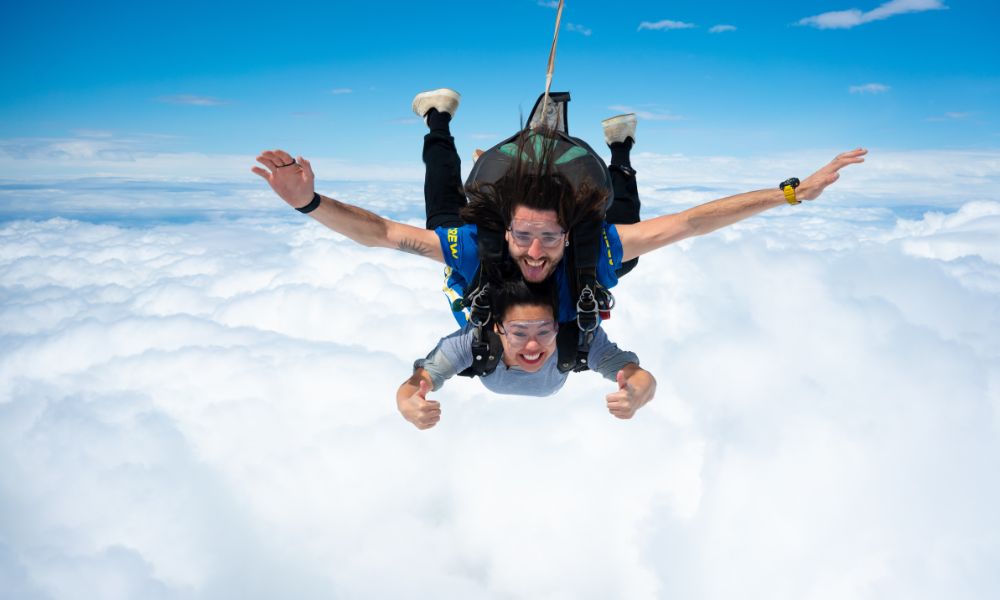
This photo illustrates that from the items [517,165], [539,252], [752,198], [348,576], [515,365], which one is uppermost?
[517,165]

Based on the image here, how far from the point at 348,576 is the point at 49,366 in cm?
11832

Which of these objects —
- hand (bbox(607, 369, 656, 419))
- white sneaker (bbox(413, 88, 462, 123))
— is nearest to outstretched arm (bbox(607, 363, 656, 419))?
hand (bbox(607, 369, 656, 419))

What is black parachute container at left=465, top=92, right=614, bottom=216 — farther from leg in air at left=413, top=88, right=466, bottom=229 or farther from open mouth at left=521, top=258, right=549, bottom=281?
leg in air at left=413, top=88, right=466, bottom=229

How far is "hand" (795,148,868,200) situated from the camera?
141 inches

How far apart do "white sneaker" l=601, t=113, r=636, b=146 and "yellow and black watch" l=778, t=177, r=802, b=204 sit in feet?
A: 6.37

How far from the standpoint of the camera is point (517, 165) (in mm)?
3615

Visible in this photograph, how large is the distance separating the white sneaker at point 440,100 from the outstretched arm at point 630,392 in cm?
297

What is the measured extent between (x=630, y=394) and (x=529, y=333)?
2.45ft

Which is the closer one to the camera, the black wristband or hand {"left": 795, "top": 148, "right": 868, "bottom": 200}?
the black wristband

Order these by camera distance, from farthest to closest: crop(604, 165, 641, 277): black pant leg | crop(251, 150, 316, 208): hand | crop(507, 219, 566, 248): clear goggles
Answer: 1. crop(604, 165, 641, 277): black pant leg
2. crop(507, 219, 566, 248): clear goggles
3. crop(251, 150, 316, 208): hand

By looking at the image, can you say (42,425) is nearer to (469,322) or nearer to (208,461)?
(208,461)

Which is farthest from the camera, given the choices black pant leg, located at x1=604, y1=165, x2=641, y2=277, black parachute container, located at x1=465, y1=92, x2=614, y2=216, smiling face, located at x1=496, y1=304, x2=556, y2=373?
black pant leg, located at x1=604, y1=165, x2=641, y2=277

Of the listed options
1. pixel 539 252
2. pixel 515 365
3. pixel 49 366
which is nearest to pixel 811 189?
pixel 539 252

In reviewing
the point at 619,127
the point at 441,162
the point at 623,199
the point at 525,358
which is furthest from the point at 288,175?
the point at 619,127
